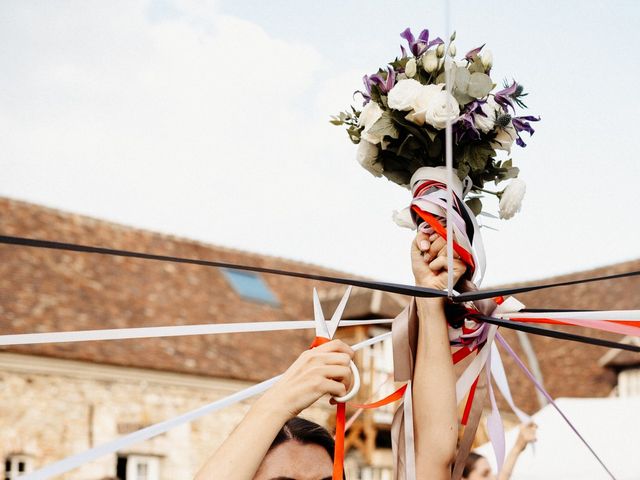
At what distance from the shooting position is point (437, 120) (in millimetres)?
2357

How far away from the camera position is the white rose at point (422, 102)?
2406 mm

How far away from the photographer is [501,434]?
2689 mm

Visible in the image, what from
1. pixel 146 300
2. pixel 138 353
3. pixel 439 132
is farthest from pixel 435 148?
pixel 146 300

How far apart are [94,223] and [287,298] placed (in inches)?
196

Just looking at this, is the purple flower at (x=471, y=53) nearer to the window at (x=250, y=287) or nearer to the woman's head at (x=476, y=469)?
the woman's head at (x=476, y=469)

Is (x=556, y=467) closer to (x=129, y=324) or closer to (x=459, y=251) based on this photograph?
(x=459, y=251)

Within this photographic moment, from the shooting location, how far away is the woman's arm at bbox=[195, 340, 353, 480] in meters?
1.82

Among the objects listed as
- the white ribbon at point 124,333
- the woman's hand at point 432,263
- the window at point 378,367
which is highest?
the window at point 378,367

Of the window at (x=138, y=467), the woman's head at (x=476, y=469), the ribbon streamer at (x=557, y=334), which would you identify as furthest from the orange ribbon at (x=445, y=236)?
the window at (x=138, y=467)

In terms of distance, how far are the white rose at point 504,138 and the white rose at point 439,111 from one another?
163 millimetres

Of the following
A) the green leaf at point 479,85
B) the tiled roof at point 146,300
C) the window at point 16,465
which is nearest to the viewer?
the green leaf at point 479,85

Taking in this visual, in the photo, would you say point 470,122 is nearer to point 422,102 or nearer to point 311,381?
point 422,102

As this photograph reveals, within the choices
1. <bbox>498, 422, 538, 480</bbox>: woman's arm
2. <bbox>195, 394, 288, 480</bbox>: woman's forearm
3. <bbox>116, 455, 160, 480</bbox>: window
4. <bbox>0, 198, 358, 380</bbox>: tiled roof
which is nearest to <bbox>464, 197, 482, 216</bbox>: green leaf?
<bbox>195, 394, 288, 480</bbox>: woman's forearm

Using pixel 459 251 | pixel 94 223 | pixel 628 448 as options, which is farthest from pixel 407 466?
pixel 94 223
